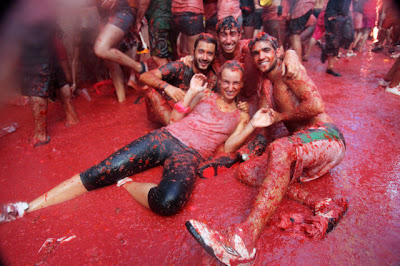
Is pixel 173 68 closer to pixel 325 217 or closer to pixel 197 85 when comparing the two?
pixel 197 85

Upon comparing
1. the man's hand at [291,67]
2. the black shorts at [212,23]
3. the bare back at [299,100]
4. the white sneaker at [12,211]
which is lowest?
the white sneaker at [12,211]

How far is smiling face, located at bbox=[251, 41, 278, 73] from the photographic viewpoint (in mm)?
2176

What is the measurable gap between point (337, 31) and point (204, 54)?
3.46 metres

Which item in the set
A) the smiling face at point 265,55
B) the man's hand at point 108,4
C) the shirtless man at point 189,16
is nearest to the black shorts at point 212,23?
the shirtless man at point 189,16

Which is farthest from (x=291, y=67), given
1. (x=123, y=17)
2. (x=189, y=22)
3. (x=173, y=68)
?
(x=123, y=17)

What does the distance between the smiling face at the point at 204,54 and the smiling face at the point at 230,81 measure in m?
0.46

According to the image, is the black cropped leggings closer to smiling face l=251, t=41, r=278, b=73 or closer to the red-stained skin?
the red-stained skin

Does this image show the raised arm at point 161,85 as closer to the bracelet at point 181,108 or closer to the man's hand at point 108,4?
the bracelet at point 181,108

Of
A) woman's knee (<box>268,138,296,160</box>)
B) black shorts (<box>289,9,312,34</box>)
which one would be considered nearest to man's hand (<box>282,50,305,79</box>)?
woman's knee (<box>268,138,296,160</box>)

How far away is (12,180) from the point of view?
229cm

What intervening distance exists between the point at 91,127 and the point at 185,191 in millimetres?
2099

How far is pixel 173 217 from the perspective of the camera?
1743 millimetres

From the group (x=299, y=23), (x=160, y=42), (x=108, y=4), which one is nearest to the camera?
(x=108, y=4)

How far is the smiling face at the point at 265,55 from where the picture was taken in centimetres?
218
